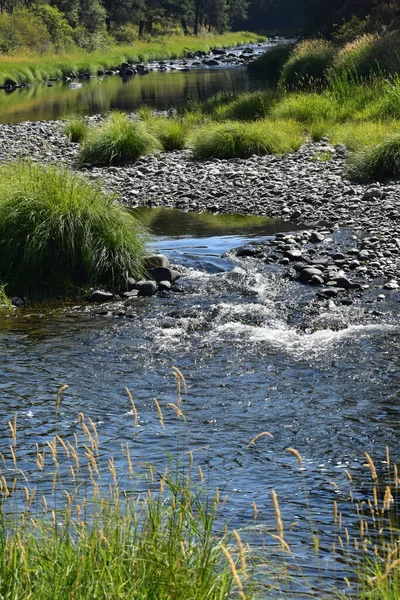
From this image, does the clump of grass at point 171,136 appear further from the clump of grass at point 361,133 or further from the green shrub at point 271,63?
the green shrub at point 271,63

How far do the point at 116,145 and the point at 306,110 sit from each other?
18.2 feet

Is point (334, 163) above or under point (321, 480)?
above

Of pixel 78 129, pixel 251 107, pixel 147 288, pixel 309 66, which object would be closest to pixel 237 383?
pixel 147 288

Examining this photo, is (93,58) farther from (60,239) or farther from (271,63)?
(60,239)

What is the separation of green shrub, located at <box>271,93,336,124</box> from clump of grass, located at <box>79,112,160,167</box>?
4.04 metres

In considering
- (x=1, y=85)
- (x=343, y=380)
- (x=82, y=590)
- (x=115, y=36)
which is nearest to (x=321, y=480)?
(x=343, y=380)

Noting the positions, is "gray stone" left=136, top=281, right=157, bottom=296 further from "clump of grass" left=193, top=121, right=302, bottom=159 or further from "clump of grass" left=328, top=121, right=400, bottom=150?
"clump of grass" left=193, top=121, right=302, bottom=159

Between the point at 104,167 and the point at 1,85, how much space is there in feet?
103

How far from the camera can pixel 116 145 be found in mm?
18516

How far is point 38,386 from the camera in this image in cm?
710

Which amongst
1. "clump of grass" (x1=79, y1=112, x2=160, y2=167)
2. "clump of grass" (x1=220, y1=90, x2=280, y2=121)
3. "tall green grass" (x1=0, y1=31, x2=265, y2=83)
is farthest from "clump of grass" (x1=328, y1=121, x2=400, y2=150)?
"tall green grass" (x1=0, y1=31, x2=265, y2=83)

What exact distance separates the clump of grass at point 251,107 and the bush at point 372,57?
2645 millimetres

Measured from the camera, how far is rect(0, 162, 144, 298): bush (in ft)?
32.5

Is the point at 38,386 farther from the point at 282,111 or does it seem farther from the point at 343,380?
the point at 282,111
